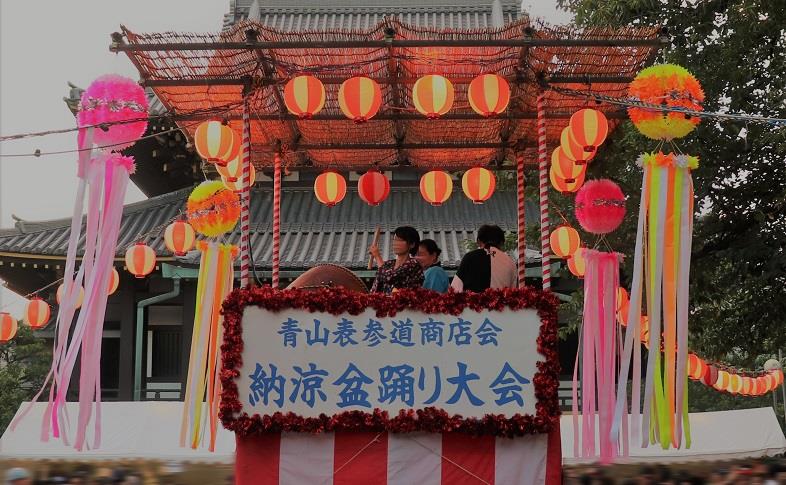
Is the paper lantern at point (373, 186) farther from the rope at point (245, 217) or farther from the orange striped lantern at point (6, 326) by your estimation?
the orange striped lantern at point (6, 326)

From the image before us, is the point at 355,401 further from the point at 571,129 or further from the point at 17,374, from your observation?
the point at 17,374

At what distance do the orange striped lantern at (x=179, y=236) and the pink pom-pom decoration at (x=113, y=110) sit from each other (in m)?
5.90

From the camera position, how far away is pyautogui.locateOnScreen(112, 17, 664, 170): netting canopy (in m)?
7.39

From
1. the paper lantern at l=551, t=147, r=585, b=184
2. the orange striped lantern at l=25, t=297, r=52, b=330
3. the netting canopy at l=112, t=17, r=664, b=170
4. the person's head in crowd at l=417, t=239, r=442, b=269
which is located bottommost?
the orange striped lantern at l=25, t=297, r=52, b=330

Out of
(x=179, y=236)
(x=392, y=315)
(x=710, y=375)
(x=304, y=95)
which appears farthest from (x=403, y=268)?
(x=710, y=375)

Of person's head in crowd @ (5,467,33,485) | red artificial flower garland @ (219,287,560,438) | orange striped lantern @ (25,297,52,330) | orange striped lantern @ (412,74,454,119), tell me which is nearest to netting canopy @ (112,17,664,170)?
orange striped lantern @ (412,74,454,119)

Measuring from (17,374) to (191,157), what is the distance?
6.88 metres

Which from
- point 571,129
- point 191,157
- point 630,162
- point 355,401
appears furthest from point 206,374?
point 191,157

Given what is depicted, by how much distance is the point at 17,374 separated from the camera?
2136cm

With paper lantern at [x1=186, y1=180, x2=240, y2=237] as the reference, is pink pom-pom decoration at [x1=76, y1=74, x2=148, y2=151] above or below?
above

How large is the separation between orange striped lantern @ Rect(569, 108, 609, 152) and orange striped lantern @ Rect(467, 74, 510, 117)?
2.78ft

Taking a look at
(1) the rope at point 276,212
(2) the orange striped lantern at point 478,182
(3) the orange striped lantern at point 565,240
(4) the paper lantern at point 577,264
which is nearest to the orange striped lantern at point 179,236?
(1) the rope at point 276,212

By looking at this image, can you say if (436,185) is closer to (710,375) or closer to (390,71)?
(390,71)

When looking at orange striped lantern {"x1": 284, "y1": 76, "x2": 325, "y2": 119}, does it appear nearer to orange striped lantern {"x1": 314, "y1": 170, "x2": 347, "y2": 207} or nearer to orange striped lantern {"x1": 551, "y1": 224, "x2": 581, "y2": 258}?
orange striped lantern {"x1": 314, "y1": 170, "x2": 347, "y2": 207}
